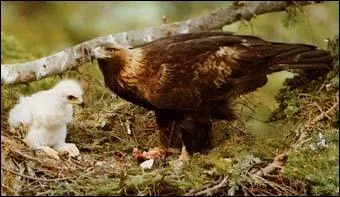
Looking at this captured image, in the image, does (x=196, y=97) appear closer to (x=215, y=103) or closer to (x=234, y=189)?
(x=215, y=103)

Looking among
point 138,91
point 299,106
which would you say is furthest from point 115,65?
point 299,106

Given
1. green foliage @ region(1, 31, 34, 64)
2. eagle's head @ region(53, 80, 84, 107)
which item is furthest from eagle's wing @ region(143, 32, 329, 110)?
green foliage @ region(1, 31, 34, 64)

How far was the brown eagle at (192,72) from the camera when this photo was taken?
288 inches

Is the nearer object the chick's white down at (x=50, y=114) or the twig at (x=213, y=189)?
the twig at (x=213, y=189)

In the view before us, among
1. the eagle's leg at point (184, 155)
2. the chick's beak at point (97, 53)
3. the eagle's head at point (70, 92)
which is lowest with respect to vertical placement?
the eagle's leg at point (184, 155)

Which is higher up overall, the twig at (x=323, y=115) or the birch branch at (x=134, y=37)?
the birch branch at (x=134, y=37)

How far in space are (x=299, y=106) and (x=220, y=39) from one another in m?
0.70

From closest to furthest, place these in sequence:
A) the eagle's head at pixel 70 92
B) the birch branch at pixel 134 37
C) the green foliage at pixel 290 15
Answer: the eagle's head at pixel 70 92 < the birch branch at pixel 134 37 < the green foliage at pixel 290 15

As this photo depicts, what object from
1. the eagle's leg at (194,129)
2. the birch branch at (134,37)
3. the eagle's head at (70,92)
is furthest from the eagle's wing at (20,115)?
the eagle's leg at (194,129)

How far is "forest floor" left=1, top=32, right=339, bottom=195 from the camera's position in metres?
6.29

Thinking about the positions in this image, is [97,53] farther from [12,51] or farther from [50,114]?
[12,51]

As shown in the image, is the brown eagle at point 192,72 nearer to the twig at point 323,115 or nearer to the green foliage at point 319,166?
the twig at point 323,115

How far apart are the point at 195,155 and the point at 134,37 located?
49.9 inches

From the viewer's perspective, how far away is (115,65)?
743 cm
